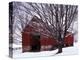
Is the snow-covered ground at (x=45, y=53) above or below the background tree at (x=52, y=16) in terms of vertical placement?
below

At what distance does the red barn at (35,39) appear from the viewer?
143 cm

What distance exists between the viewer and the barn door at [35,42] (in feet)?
4.77

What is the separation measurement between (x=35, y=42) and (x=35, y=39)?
2 cm

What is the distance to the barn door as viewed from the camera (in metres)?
1.45

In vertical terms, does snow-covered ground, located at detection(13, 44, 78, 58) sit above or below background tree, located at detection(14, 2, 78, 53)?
below

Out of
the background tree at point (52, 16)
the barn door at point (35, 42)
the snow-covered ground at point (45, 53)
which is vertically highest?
the background tree at point (52, 16)

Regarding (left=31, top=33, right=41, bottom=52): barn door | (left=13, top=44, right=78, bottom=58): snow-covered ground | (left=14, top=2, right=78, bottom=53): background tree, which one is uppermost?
(left=14, top=2, right=78, bottom=53): background tree

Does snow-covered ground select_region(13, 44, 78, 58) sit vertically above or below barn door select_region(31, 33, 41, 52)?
below

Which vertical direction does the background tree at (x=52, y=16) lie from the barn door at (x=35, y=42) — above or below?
above

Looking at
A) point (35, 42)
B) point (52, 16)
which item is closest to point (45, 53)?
point (35, 42)

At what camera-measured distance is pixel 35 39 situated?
1.46 metres

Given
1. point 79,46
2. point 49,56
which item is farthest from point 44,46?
point 79,46

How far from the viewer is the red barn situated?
143 cm

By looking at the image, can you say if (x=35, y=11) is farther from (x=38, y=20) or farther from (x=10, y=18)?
(x=10, y=18)
